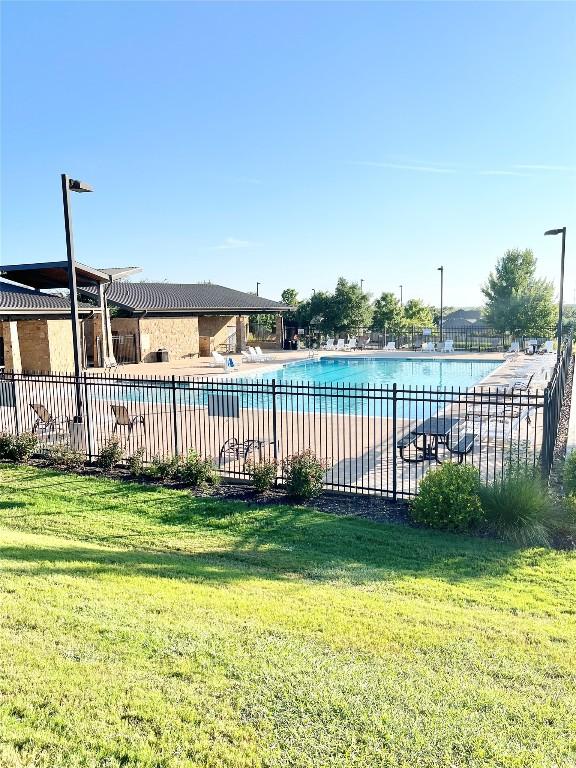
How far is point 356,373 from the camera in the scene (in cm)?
2991

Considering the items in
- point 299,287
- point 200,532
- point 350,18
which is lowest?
point 200,532

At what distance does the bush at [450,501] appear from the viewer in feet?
24.2

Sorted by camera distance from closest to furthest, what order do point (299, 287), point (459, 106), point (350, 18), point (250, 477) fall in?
point (250, 477) → point (350, 18) → point (459, 106) → point (299, 287)

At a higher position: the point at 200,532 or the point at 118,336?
the point at 118,336

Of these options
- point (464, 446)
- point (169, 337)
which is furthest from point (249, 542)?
point (169, 337)

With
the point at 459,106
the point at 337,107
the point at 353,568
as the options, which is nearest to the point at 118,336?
the point at 337,107

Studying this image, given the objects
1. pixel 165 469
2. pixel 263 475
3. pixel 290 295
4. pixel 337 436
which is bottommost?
pixel 165 469

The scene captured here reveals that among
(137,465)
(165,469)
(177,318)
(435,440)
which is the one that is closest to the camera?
(165,469)

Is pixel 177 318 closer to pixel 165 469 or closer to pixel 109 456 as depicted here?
pixel 109 456

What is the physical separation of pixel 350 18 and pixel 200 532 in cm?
1304

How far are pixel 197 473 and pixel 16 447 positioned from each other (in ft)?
13.9

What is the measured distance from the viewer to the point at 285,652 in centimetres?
396

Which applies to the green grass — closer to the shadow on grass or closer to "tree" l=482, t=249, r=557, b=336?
the shadow on grass

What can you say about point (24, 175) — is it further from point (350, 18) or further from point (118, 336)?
point (350, 18)
